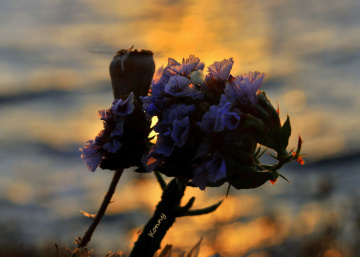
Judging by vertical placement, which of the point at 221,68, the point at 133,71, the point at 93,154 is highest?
the point at 133,71

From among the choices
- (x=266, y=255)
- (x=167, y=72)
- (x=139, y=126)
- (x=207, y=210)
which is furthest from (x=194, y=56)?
(x=266, y=255)

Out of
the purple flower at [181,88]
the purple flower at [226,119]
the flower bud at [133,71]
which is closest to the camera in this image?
the purple flower at [226,119]

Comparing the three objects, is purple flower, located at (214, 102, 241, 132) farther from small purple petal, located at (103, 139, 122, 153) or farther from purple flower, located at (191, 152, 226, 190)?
small purple petal, located at (103, 139, 122, 153)

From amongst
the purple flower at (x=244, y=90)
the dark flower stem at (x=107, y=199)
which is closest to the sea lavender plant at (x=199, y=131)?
the purple flower at (x=244, y=90)

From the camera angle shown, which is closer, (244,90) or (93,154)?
(244,90)

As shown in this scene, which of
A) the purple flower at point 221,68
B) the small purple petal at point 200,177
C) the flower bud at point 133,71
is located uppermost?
the flower bud at point 133,71

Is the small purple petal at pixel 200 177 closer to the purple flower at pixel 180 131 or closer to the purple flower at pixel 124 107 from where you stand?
the purple flower at pixel 180 131

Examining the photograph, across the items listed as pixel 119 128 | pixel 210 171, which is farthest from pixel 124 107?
pixel 210 171

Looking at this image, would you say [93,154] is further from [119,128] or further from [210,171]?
[210,171]
